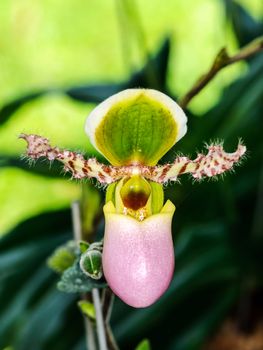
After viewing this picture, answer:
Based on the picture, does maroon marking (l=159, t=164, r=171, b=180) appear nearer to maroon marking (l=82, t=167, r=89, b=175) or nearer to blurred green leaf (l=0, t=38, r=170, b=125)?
maroon marking (l=82, t=167, r=89, b=175)

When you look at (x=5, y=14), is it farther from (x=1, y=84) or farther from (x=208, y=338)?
(x=208, y=338)

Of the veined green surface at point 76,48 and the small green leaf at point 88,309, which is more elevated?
the small green leaf at point 88,309

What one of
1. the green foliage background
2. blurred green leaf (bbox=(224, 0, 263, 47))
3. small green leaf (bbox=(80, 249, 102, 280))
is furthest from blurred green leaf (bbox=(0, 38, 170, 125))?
small green leaf (bbox=(80, 249, 102, 280))

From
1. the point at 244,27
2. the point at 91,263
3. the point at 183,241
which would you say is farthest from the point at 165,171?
the point at 244,27

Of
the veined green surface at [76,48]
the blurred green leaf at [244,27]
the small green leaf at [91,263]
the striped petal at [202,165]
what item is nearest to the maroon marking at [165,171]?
the striped petal at [202,165]

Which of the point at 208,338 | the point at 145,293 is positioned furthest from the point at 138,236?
the point at 208,338

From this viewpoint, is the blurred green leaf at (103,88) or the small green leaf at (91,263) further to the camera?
the blurred green leaf at (103,88)

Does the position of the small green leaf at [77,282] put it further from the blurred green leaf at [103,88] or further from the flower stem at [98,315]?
the blurred green leaf at [103,88]
